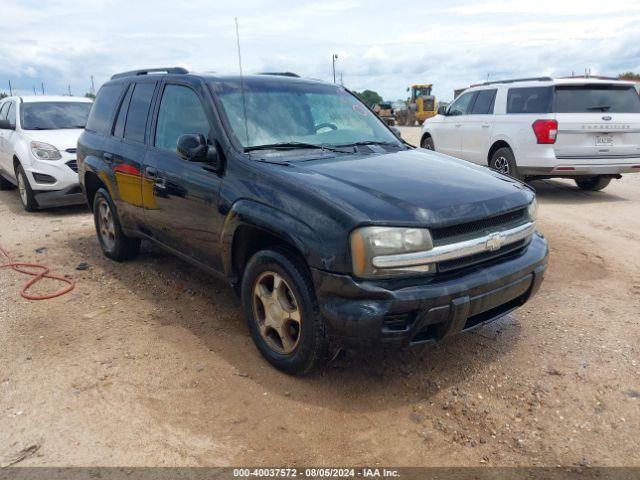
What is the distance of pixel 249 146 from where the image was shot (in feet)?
11.8

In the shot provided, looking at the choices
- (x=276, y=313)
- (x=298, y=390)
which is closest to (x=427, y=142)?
(x=276, y=313)

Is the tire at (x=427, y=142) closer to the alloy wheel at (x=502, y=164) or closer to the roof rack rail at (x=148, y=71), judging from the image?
the alloy wheel at (x=502, y=164)

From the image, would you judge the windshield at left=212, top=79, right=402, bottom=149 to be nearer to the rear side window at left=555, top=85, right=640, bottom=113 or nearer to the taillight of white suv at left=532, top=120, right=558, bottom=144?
the taillight of white suv at left=532, top=120, right=558, bottom=144

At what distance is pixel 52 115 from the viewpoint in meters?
8.87

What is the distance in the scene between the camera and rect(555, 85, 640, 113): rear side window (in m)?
8.26

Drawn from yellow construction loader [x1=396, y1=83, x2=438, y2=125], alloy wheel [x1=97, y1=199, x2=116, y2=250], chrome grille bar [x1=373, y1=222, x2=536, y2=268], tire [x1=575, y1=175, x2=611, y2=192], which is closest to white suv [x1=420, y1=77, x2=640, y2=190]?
tire [x1=575, y1=175, x2=611, y2=192]

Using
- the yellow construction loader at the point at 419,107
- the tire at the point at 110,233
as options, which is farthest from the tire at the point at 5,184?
the yellow construction loader at the point at 419,107

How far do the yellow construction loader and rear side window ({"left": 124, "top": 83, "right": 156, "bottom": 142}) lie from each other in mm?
30617

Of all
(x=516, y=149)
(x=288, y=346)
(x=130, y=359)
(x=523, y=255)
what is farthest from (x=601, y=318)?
(x=516, y=149)

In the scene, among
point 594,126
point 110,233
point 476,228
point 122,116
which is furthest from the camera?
point 594,126

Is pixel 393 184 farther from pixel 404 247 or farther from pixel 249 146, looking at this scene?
pixel 249 146

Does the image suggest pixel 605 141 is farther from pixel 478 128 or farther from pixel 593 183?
pixel 478 128

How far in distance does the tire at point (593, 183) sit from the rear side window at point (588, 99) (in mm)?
1371

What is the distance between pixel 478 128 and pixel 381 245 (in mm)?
7856
